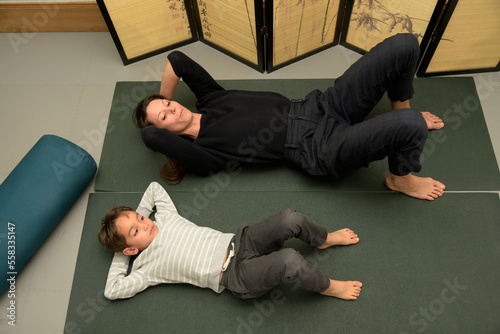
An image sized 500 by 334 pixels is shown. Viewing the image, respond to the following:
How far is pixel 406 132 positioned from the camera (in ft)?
5.58

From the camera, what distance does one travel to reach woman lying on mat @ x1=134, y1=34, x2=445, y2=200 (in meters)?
1.80

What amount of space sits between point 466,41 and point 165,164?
177 centimetres

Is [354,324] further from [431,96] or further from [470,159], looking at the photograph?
[431,96]

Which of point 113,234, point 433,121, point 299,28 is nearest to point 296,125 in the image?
point 299,28

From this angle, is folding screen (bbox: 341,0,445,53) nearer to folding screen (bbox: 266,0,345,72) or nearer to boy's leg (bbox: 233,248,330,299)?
folding screen (bbox: 266,0,345,72)

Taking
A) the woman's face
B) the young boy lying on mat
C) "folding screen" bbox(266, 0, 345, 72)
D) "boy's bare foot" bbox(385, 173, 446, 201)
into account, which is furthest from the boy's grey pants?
"folding screen" bbox(266, 0, 345, 72)

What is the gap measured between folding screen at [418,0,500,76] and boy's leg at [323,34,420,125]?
46cm

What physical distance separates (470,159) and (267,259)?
123 centimetres

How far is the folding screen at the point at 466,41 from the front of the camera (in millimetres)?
2045

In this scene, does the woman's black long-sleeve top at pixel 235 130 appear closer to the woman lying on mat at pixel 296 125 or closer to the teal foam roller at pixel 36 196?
the woman lying on mat at pixel 296 125

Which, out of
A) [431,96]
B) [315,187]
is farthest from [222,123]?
[431,96]

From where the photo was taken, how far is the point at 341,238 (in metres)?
1.89

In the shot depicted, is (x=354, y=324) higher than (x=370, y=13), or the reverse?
(x=370, y=13)

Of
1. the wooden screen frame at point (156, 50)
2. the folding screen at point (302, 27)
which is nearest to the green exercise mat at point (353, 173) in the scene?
the folding screen at point (302, 27)
